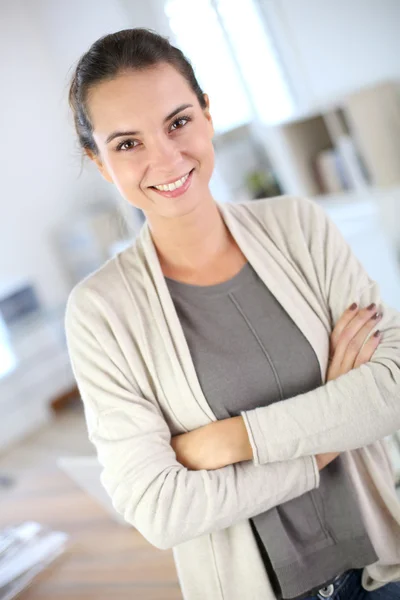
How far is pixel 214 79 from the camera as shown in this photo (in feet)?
11.1

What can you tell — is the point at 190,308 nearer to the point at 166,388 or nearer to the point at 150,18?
the point at 166,388

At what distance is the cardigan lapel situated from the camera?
0.99 metres

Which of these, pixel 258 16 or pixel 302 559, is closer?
pixel 302 559

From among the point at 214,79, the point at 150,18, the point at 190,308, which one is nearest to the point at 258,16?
the point at 214,79

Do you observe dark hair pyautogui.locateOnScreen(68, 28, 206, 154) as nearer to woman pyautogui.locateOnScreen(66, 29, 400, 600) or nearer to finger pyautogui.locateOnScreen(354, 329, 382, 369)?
woman pyautogui.locateOnScreen(66, 29, 400, 600)

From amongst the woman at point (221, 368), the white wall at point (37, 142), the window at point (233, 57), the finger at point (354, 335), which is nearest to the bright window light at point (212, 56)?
the window at point (233, 57)

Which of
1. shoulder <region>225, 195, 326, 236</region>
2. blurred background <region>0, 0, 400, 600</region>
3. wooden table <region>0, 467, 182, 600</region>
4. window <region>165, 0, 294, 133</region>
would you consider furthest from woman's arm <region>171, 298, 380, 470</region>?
window <region>165, 0, 294, 133</region>

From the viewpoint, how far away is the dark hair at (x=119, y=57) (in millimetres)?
944

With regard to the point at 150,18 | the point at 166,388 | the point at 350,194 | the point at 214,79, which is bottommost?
the point at 350,194

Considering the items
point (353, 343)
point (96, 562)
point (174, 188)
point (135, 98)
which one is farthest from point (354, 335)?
point (96, 562)

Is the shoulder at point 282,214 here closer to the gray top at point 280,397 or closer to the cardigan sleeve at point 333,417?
the gray top at point 280,397

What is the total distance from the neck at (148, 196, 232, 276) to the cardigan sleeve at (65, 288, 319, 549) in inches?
7.0

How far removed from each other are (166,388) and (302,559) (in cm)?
32

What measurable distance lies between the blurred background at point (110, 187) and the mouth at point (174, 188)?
262 mm
